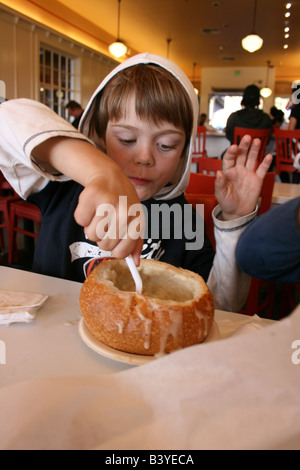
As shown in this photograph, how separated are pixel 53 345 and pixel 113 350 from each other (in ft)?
0.36

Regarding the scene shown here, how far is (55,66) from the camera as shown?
702cm

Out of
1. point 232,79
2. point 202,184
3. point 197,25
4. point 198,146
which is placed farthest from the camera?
point 232,79

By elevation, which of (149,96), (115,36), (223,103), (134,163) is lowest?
(134,163)

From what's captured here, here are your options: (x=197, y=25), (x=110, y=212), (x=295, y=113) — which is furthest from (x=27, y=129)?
(x=197, y=25)

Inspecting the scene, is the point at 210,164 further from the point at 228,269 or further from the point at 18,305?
the point at 18,305

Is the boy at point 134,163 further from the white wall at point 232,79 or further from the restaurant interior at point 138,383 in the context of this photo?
the white wall at point 232,79

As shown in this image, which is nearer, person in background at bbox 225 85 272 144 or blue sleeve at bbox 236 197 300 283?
blue sleeve at bbox 236 197 300 283

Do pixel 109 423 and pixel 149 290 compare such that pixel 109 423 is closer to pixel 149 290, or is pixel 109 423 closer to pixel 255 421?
pixel 255 421

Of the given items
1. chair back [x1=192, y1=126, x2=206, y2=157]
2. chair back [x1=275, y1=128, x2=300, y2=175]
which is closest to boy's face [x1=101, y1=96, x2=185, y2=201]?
chair back [x1=275, y1=128, x2=300, y2=175]

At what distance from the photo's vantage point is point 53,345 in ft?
1.74

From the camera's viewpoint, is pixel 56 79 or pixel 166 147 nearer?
pixel 166 147

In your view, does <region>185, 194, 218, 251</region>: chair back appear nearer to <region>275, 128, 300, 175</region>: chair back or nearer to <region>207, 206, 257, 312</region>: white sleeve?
<region>207, 206, 257, 312</region>: white sleeve

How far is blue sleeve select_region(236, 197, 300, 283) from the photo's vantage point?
36 centimetres

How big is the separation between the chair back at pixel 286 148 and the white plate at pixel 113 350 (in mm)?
3427
